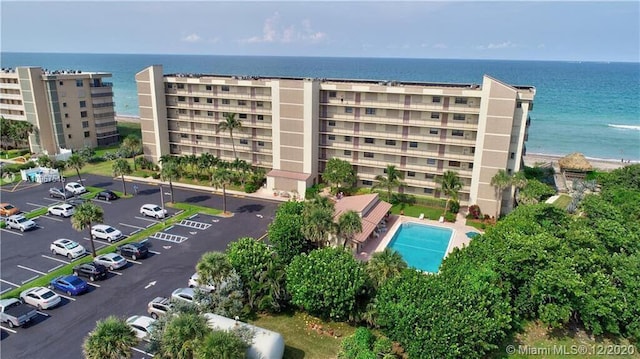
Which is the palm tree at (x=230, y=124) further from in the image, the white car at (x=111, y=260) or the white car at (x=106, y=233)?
the white car at (x=111, y=260)

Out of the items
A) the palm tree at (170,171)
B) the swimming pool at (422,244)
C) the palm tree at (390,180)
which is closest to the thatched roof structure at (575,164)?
the palm tree at (390,180)

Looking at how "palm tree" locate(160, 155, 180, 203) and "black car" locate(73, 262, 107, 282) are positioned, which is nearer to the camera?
"black car" locate(73, 262, 107, 282)

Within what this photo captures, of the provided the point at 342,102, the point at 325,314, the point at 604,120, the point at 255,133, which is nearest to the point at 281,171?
the point at 255,133

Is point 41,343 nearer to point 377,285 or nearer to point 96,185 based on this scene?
point 377,285

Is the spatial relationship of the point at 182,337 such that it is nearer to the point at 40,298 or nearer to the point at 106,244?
the point at 40,298

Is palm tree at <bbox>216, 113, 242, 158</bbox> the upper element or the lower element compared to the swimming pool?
→ upper

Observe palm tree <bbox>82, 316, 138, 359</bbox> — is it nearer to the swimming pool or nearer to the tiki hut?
the swimming pool

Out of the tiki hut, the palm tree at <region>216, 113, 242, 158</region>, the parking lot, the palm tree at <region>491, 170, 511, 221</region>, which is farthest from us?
the tiki hut

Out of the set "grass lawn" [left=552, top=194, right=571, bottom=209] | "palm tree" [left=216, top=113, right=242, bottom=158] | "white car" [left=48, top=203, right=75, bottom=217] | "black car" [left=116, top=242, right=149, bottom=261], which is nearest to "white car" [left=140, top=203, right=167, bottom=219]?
"white car" [left=48, top=203, right=75, bottom=217]
